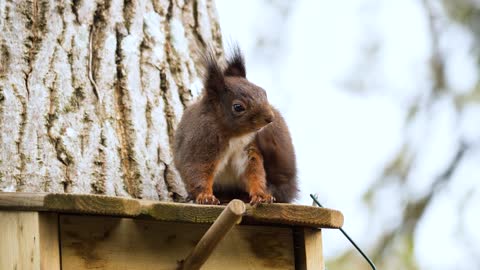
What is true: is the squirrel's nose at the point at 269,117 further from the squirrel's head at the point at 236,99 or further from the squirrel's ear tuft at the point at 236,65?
the squirrel's ear tuft at the point at 236,65

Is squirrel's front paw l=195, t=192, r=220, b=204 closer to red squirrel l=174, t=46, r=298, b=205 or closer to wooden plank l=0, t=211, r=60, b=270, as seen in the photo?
red squirrel l=174, t=46, r=298, b=205

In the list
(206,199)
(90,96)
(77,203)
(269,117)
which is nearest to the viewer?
(77,203)

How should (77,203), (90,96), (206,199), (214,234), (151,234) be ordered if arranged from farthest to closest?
(90,96) → (206,199) → (151,234) → (214,234) → (77,203)

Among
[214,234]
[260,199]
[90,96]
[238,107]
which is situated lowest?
[214,234]

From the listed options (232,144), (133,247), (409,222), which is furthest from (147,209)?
(409,222)

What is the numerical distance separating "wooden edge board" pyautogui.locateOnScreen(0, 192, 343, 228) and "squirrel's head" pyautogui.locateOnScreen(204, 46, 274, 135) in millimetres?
383

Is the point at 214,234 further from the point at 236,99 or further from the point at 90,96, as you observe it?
the point at 90,96

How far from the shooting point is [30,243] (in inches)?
84.7

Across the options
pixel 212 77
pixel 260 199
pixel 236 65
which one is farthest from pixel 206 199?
pixel 236 65

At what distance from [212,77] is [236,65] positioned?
0.13 metres

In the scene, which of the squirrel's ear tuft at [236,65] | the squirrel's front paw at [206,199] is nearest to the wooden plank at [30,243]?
the squirrel's front paw at [206,199]

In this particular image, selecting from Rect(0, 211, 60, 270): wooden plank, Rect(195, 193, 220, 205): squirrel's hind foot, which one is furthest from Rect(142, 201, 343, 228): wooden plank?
Rect(0, 211, 60, 270): wooden plank

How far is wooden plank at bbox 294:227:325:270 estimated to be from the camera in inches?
103

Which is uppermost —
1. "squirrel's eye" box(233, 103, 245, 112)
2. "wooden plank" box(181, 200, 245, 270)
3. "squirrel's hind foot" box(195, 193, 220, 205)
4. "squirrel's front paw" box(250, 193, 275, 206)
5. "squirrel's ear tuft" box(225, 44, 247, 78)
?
"squirrel's ear tuft" box(225, 44, 247, 78)
